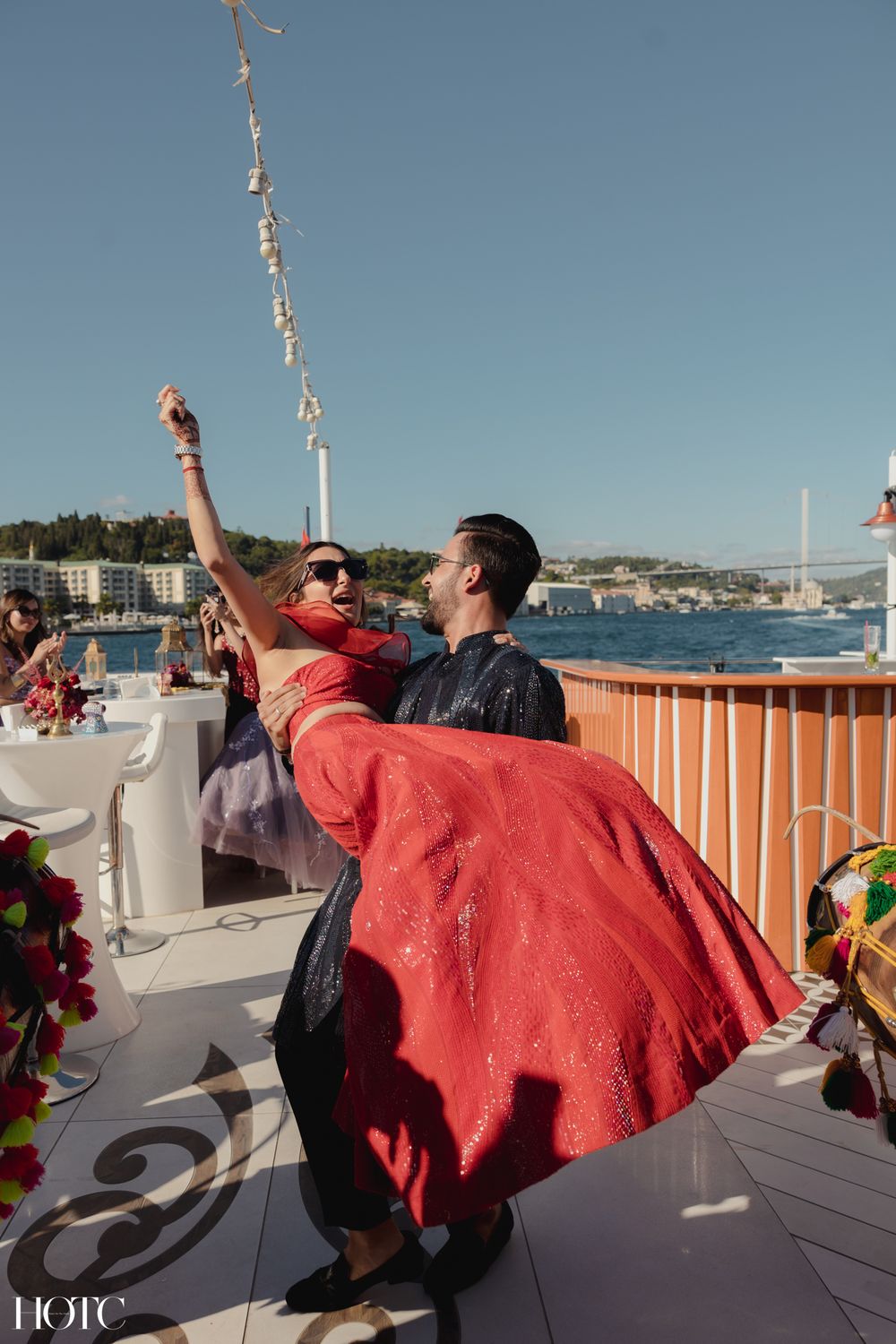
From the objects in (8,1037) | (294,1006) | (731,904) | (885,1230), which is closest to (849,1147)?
(885,1230)

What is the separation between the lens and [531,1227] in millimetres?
2094

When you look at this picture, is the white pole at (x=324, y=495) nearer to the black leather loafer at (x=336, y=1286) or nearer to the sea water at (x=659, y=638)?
the black leather loafer at (x=336, y=1286)

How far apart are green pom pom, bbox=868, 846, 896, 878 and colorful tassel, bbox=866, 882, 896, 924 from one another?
0.07 feet

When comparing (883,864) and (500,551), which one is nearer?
(883,864)

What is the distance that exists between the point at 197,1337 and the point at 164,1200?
1.60ft

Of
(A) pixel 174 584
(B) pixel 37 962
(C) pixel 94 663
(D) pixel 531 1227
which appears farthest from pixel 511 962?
(A) pixel 174 584

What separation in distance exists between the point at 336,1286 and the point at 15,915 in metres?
1.18

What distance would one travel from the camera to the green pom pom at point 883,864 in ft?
5.71

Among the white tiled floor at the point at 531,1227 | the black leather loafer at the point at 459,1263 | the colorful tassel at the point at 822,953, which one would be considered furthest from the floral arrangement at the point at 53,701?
the colorful tassel at the point at 822,953

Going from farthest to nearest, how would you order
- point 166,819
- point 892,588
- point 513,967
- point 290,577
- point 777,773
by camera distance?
point 892,588, point 166,819, point 777,773, point 290,577, point 513,967

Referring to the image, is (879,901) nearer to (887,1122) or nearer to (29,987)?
(887,1122)

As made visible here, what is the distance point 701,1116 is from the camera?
2.62m

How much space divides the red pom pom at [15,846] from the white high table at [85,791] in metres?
1.73

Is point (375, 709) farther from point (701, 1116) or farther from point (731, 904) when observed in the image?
point (701, 1116)
